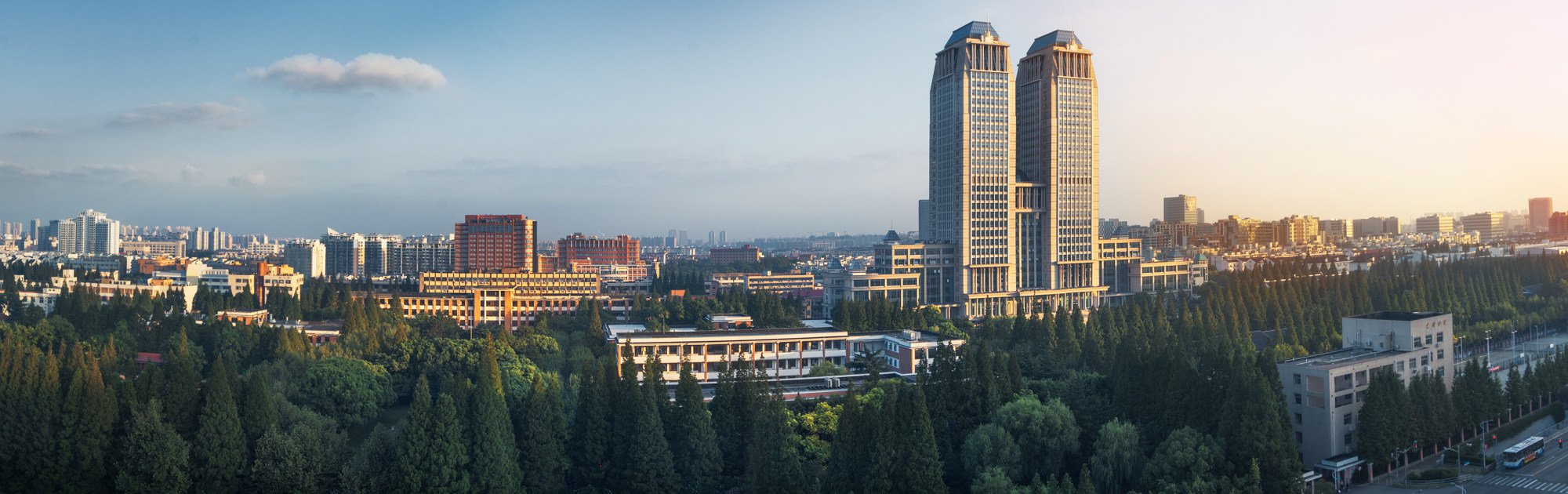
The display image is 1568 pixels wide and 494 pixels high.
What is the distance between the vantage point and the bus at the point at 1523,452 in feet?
82.9

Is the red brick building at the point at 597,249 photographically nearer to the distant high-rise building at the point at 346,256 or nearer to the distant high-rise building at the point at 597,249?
the distant high-rise building at the point at 597,249

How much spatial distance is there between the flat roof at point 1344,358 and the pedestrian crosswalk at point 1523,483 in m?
3.62

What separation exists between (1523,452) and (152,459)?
97.0ft

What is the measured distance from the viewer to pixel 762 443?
70.8 feet

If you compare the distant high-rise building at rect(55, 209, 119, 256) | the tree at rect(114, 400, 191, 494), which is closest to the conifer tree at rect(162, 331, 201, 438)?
the tree at rect(114, 400, 191, 494)

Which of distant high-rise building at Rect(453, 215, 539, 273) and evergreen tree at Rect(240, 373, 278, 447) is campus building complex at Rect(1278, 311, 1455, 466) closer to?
evergreen tree at Rect(240, 373, 278, 447)

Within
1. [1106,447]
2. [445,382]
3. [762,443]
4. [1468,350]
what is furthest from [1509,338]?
[445,382]

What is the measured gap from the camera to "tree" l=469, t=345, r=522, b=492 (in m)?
21.1

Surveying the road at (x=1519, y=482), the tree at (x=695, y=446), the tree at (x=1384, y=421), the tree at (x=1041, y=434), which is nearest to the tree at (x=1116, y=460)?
the tree at (x=1041, y=434)

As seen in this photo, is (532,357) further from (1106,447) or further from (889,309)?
(1106,447)

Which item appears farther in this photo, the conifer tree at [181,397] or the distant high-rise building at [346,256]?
the distant high-rise building at [346,256]

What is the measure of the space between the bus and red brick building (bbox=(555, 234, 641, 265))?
296 feet

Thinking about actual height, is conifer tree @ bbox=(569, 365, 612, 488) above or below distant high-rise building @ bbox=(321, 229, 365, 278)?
below

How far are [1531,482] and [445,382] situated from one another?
77.2 ft
